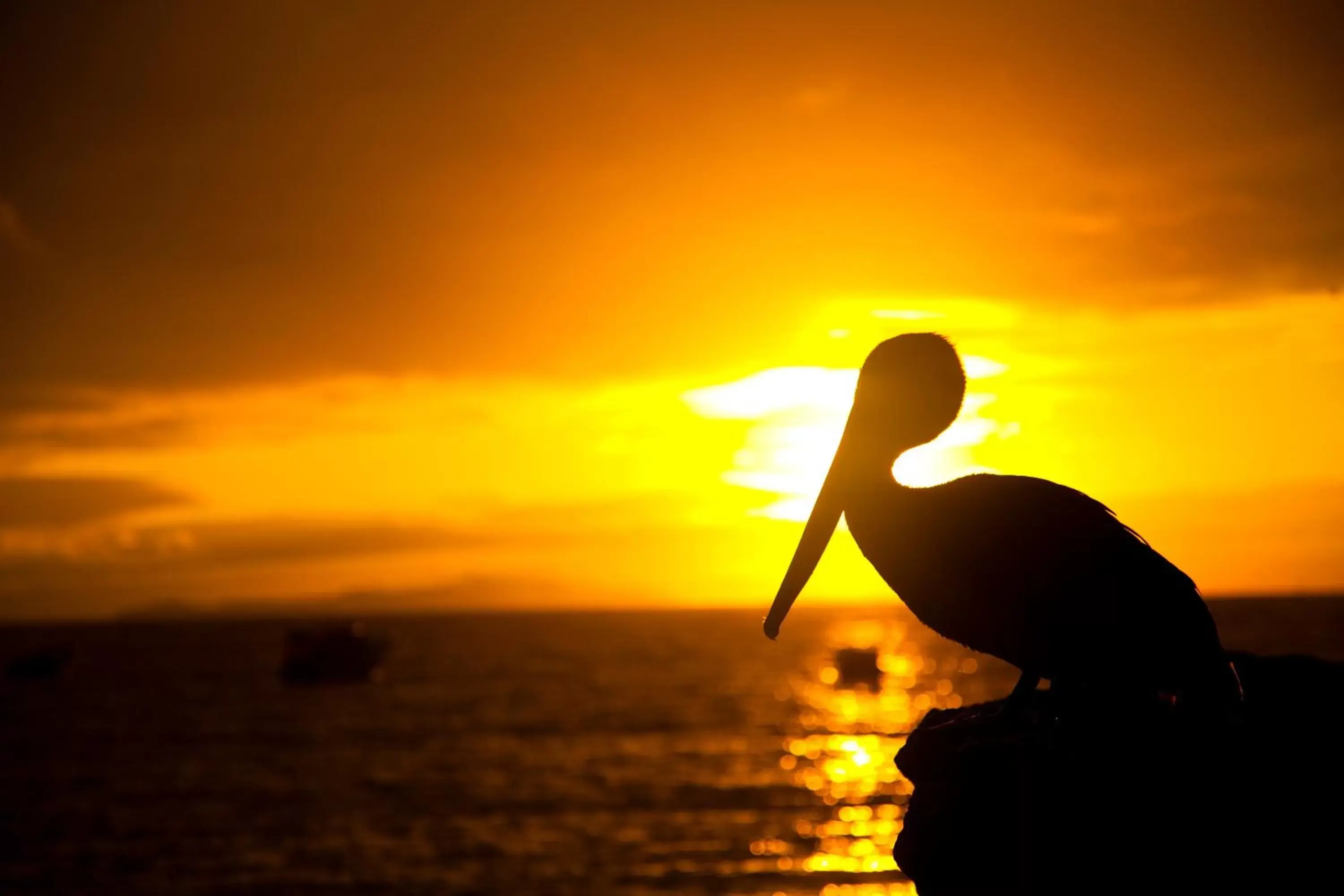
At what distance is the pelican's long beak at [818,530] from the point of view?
802 cm

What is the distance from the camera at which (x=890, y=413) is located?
7953 millimetres

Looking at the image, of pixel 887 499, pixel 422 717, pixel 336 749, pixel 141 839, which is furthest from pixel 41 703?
pixel 887 499

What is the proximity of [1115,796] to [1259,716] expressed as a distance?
5.41 feet

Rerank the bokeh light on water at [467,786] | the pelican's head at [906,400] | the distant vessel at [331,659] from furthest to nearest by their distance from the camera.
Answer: the distant vessel at [331,659] → the bokeh light on water at [467,786] → the pelican's head at [906,400]

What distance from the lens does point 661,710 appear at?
89625 millimetres

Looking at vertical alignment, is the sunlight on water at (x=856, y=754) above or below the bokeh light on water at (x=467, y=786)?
below

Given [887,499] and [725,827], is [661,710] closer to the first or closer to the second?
[725,827]

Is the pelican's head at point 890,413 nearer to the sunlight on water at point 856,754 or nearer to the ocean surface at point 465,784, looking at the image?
the sunlight on water at point 856,754

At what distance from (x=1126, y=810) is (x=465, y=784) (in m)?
53.4

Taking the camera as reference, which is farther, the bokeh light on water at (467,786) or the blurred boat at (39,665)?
the blurred boat at (39,665)

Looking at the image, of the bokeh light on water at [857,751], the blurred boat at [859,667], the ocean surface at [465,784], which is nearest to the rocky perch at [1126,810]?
the bokeh light on water at [857,751]

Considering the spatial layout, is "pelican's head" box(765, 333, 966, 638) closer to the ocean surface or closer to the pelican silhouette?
the pelican silhouette

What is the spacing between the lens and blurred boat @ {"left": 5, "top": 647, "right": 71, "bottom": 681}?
12900 cm

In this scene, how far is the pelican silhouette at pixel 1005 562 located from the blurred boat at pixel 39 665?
460 feet
